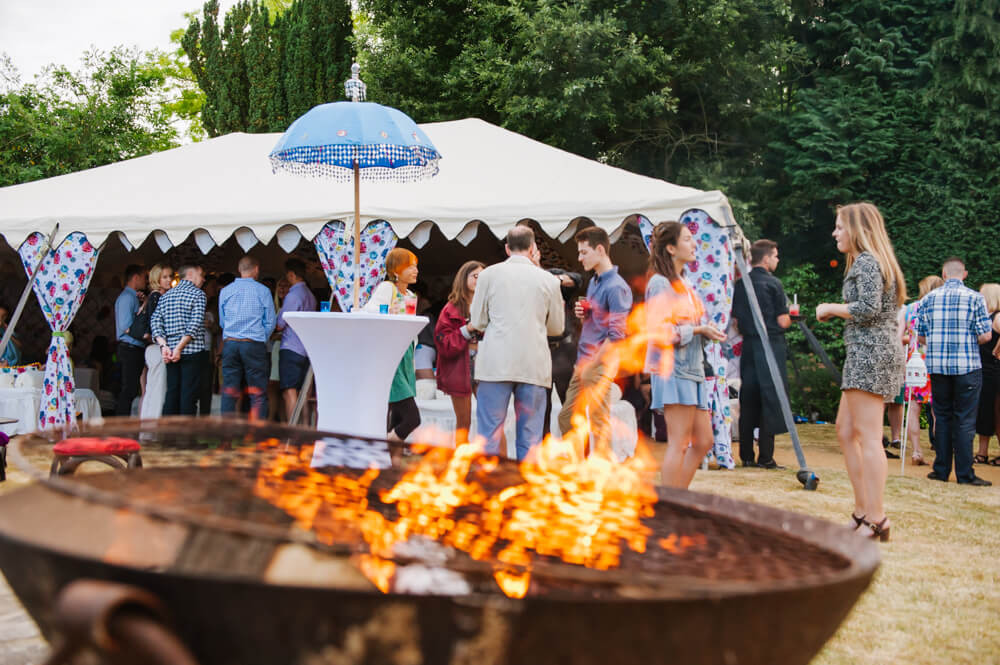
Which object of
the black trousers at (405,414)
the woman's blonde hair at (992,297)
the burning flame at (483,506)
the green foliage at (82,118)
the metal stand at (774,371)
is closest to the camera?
the burning flame at (483,506)

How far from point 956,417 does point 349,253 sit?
5456 mm

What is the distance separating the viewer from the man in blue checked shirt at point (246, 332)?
7.23 meters

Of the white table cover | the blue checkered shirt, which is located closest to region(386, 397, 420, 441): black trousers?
the blue checkered shirt

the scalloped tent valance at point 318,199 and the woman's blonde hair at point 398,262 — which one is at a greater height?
the scalloped tent valance at point 318,199

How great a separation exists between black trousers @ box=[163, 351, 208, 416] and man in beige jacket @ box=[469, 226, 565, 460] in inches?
143

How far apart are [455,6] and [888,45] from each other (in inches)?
342

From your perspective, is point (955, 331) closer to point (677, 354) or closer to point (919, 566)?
point (919, 566)

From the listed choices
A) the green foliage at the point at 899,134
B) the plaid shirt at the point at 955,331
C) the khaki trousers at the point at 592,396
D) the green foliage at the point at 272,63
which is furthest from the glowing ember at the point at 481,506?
the green foliage at the point at 272,63

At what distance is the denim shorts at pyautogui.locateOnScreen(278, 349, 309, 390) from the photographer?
7633 mm

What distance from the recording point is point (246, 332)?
23.9ft

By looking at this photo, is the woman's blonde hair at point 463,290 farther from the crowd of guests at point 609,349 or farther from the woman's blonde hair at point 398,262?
the woman's blonde hair at point 398,262

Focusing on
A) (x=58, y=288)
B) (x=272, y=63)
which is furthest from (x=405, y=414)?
(x=272, y=63)

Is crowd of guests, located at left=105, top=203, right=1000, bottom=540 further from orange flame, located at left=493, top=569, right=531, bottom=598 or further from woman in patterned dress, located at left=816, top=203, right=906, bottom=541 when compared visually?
orange flame, located at left=493, top=569, right=531, bottom=598

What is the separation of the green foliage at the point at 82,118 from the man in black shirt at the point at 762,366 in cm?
1727
